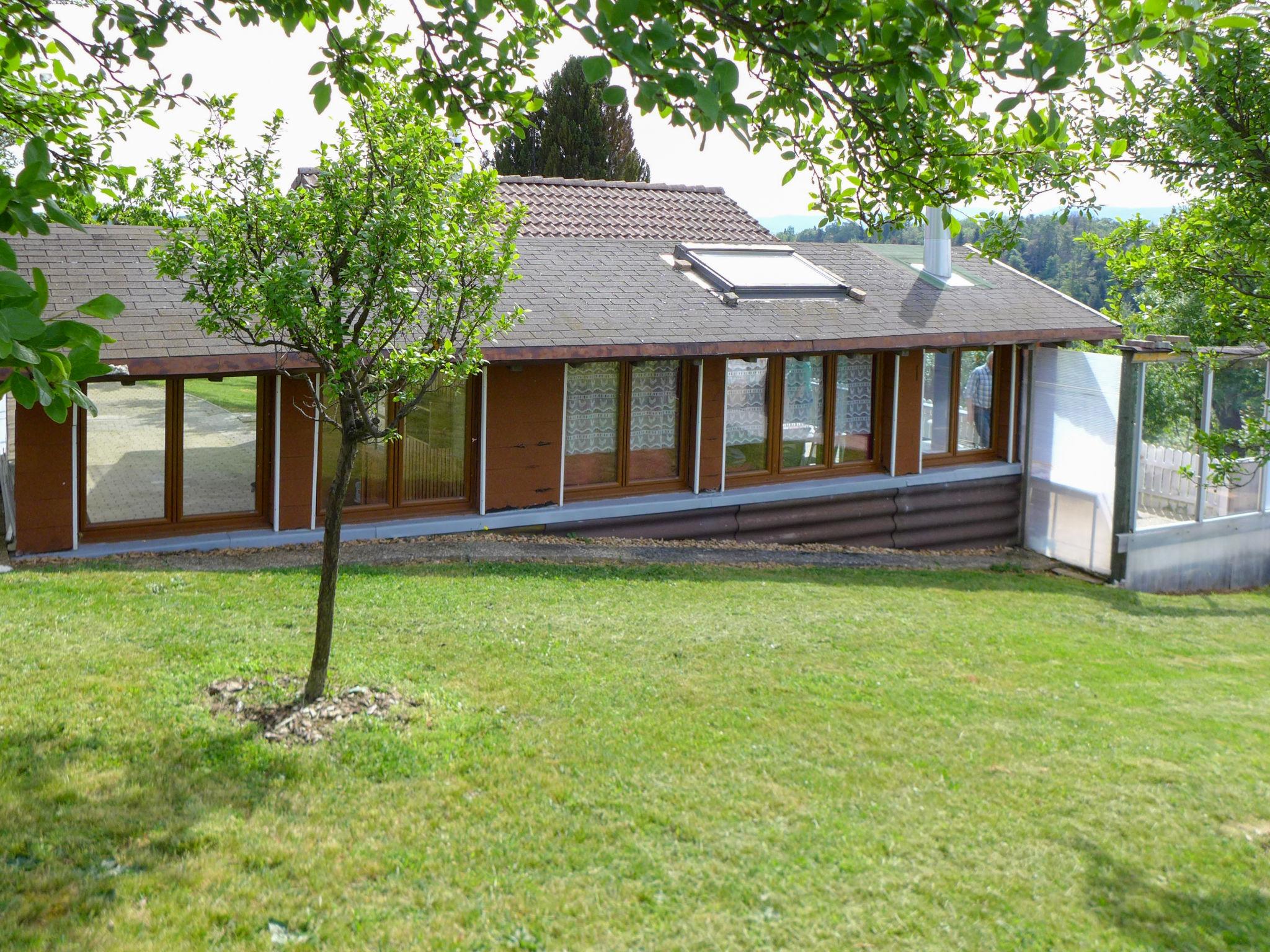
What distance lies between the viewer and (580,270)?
49.6ft

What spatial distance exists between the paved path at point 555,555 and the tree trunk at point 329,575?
12.8ft

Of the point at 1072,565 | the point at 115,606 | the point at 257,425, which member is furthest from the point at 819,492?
the point at 115,606

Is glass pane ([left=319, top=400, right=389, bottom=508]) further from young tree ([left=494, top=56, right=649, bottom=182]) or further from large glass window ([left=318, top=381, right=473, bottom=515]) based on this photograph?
young tree ([left=494, top=56, right=649, bottom=182])

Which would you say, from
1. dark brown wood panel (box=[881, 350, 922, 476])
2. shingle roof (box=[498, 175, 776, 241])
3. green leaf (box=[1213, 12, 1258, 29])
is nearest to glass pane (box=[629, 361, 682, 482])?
shingle roof (box=[498, 175, 776, 241])

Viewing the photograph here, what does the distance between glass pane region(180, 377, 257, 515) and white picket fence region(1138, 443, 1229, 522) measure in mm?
11483

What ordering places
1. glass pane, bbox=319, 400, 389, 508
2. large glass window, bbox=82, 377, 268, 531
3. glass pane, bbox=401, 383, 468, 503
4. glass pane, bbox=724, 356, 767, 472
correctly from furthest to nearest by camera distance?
1. glass pane, bbox=724, 356, 767, 472
2. glass pane, bbox=401, 383, 468, 503
3. glass pane, bbox=319, 400, 389, 508
4. large glass window, bbox=82, 377, 268, 531

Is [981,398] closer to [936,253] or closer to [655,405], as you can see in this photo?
[936,253]

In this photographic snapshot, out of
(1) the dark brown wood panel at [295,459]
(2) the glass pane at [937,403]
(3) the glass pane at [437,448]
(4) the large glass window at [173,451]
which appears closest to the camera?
(4) the large glass window at [173,451]

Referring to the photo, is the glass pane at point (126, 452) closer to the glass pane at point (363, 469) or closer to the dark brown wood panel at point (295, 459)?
the dark brown wood panel at point (295, 459)

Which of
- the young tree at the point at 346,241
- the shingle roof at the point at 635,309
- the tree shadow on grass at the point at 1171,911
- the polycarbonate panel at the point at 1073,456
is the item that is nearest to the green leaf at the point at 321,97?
the young tree at the point at 346,241

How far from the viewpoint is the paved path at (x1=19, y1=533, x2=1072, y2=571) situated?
11.4m

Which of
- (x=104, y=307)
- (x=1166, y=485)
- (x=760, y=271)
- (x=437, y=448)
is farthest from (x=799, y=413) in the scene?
(x=104, y=307)

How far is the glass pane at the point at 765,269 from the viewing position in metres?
15.8

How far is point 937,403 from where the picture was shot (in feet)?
56.5
